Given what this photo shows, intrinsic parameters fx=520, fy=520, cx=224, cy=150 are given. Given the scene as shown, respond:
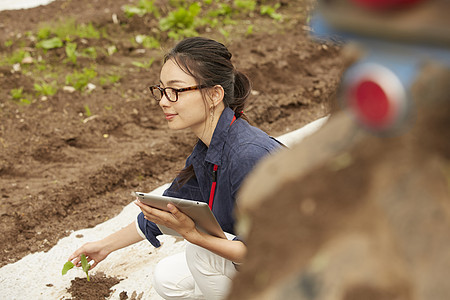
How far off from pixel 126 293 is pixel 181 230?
3.08ft

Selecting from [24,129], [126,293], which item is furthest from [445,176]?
[24,129]

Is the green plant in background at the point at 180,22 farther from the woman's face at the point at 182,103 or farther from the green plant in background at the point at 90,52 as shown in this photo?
the woman's face at the point at 182,103

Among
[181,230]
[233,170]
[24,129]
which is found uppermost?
[233,170]

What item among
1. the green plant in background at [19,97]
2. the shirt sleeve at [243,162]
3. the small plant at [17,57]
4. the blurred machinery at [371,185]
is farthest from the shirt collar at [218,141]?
the small plant at [17,57]

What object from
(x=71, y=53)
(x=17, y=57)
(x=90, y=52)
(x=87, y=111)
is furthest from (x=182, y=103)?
(x=17, y=57)

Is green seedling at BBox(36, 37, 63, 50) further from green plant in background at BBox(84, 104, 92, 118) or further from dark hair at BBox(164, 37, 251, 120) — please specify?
dark hair at BBox(164, 37, 251, 120)

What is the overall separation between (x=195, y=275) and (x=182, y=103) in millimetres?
805

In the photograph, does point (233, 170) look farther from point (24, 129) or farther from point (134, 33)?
point (134, 33)

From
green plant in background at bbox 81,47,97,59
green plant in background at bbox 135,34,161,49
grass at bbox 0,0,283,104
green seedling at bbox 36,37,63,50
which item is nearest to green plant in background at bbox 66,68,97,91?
grass at bbox 0,0,283,104

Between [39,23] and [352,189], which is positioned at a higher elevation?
[352,189]

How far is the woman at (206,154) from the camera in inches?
87.4

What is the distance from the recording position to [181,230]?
7.29 ft

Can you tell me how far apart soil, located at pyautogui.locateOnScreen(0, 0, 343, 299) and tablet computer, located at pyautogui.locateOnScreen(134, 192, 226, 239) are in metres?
1.10

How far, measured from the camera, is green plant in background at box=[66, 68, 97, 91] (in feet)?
18.4
